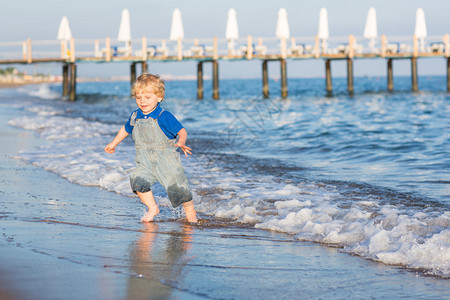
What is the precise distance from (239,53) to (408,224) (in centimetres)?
2747

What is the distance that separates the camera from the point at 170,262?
3.38 m

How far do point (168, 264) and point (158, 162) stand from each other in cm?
144

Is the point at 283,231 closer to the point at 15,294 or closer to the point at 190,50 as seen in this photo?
the point at 15,294

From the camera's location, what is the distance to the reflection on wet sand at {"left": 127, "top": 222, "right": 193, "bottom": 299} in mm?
2850

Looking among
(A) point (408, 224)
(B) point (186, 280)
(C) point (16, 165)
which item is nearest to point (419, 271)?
(A) point (408, 224)

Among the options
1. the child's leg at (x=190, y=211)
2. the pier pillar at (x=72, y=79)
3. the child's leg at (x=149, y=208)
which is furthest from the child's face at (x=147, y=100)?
the pier pillar at (x=72, y=79)

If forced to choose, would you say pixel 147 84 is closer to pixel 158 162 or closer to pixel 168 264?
pixel 158 162

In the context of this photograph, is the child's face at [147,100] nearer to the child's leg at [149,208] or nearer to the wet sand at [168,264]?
the child's leg at [149,208]

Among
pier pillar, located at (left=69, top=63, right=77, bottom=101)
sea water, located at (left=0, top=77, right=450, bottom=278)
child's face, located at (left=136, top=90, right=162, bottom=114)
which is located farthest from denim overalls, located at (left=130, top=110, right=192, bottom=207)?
pier pillar, located at (left=69, top=63, right=77, bottom=101)

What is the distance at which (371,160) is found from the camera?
9422 millimetres

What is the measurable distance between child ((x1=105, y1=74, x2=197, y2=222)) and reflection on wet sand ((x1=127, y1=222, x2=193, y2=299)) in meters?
0.30

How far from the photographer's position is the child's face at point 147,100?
4467 millimetres

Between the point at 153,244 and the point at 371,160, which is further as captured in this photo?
the point at 371,160

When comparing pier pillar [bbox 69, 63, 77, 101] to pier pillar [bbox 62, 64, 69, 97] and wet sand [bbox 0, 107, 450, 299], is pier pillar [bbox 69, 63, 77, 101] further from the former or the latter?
wet sand [bbox 0, 107, 450, 299]
